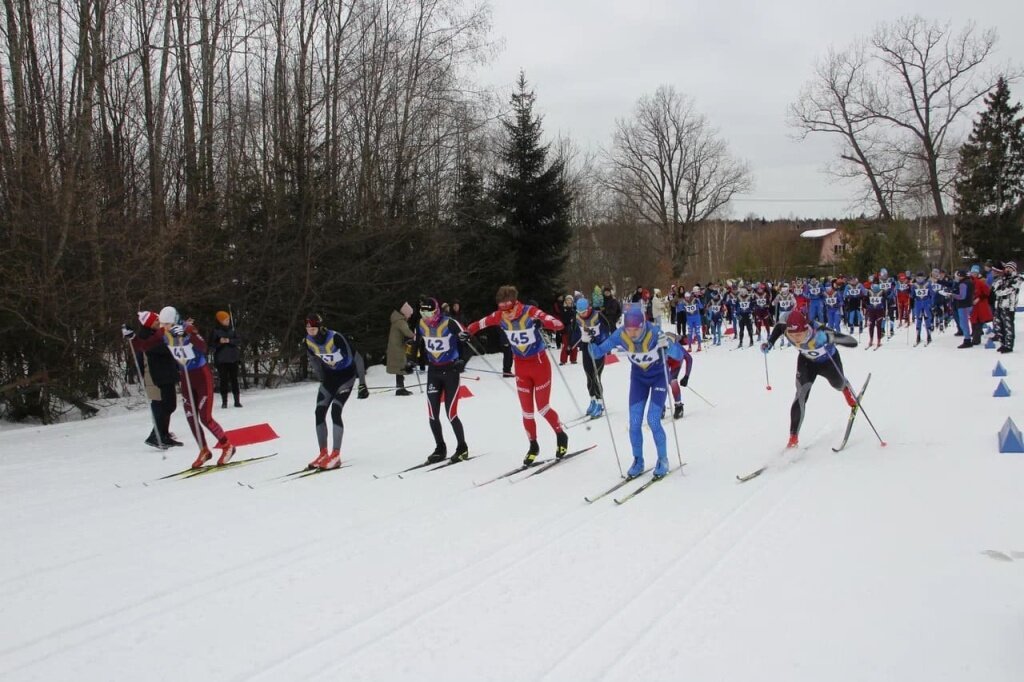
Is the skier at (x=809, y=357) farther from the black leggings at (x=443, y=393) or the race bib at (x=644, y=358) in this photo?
the black leggings at (x=443, y=393)

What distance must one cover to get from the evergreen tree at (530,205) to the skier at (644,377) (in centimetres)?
1754

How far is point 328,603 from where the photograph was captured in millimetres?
4746

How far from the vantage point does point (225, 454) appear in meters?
9.65

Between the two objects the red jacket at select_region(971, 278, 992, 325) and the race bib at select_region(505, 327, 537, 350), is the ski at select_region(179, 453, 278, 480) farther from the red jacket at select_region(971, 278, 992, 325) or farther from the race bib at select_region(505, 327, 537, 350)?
the red jacket at select_region(971, 278, 992, 325)

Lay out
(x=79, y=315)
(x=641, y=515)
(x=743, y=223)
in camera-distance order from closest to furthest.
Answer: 1. (x=641, y=515)
2. (x=79, y=315)
3. (x=743, y=223)

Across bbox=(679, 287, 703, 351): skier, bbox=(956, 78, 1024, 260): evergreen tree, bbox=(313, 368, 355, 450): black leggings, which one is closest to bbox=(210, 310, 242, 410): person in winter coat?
bbox=(313, 368, 355, 450): black leggings

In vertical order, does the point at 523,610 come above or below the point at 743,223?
below

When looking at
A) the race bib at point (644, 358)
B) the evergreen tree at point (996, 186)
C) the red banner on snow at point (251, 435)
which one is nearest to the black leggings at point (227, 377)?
the red banner on snow at point (251, 435)

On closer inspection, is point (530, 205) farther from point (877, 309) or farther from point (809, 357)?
point (809, 357)

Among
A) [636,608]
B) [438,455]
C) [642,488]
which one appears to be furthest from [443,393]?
[636,608]

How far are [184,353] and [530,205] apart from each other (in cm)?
1725

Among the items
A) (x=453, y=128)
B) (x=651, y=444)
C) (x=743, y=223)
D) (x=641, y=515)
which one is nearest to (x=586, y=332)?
(x=651, y=444)

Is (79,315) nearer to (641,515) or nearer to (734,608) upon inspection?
(641,515)

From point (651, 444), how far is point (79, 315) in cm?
976
